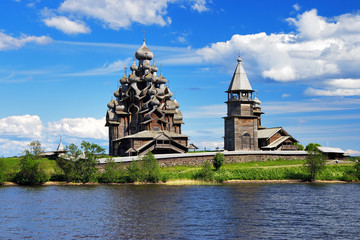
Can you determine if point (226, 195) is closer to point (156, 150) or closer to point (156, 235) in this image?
point (156, 235)

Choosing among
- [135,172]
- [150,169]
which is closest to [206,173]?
[150,169]

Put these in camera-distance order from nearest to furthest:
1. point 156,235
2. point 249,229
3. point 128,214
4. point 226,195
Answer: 1. point 156,235
2. point 249,229
3. point 128,214
4. point 226,195

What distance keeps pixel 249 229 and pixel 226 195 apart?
47.1 feet

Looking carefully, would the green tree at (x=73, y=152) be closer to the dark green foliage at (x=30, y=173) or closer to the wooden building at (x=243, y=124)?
the dark green foliage at (x=30, y=173)

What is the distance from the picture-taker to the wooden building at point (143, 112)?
218 ft

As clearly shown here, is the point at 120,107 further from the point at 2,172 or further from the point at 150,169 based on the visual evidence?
the point at 2,172

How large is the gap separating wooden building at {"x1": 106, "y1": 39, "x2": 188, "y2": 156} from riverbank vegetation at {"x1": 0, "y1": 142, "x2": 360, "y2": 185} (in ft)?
34.7

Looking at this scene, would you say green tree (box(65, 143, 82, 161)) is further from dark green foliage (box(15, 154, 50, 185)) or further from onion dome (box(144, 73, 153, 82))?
onion dome (box(144, 73, 153, 82))

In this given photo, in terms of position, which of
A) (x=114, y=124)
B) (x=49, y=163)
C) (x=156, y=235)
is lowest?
(x=156, y=235)

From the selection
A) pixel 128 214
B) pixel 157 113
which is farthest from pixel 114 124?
pixel 128 214

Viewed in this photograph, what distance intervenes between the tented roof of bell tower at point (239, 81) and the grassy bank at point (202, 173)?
15341 millimetres

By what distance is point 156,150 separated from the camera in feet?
214

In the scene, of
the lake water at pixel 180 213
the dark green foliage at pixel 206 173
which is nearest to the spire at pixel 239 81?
the dark green foliage at pixel 206 173

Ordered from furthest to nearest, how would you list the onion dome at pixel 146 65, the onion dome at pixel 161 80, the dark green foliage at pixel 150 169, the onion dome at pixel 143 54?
the onion dome at pixel 143 54, the onion dome at pixel 146 65, the onion dome at pixel 161 80, the dark green foliage at pixel 150 169
